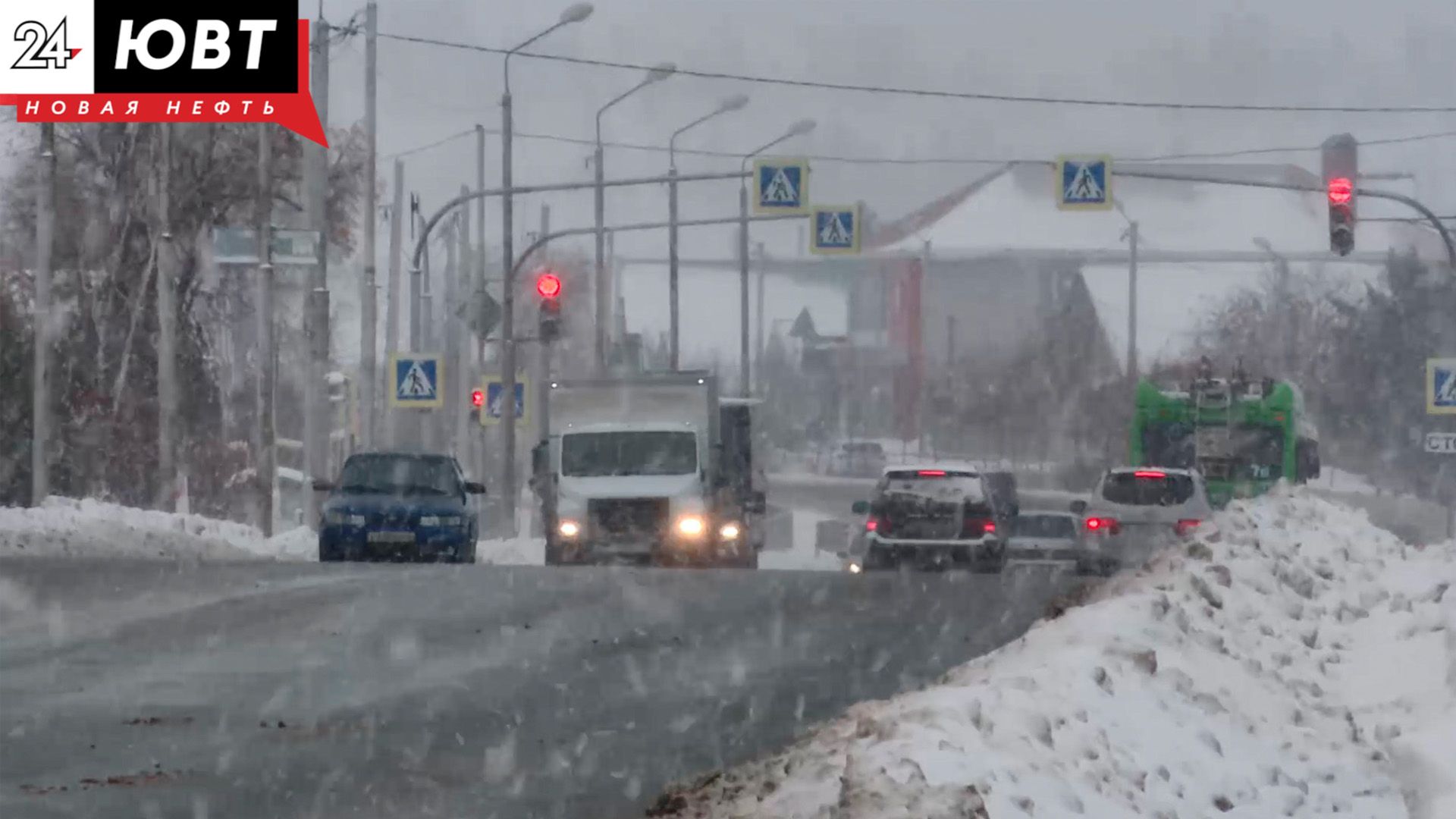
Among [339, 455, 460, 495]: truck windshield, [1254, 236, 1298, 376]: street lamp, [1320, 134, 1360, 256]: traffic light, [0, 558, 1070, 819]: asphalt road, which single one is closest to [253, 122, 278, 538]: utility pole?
[339, 455, 460, 495]: truck windshield

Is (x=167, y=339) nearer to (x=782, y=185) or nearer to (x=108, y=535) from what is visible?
(x=108, y=535)

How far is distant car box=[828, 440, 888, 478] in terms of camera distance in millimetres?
86688

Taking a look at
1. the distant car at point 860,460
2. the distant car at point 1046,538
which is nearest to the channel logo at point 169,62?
the distant car at point 1046,538

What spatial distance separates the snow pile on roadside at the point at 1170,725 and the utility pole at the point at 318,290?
21335 millimetres

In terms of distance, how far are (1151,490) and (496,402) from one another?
1503 centimetres

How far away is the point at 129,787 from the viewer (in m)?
9.45

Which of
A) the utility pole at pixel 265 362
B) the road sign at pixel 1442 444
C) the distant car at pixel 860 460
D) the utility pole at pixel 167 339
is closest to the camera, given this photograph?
the utility pole at pixel 265 362

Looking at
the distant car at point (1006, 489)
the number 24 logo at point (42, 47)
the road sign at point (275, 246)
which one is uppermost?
the number 24 logo at point (42, 47)

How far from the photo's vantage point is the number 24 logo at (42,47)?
92.3 feet

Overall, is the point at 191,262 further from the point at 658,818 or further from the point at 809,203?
the point at 658,818

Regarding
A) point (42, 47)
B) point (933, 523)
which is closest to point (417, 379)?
point (42, 47)

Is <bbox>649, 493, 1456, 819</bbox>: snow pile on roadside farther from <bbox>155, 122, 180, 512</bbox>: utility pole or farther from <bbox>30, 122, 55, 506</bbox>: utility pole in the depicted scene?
<bbox>155, 122, 180, 512</bbox>: utility pole

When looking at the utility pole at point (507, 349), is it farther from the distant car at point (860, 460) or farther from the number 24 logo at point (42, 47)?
the distant car at point (860, 460)

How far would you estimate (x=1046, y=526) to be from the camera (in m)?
35.4
